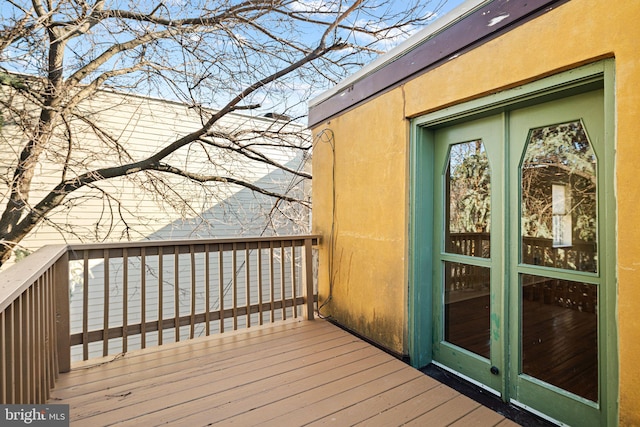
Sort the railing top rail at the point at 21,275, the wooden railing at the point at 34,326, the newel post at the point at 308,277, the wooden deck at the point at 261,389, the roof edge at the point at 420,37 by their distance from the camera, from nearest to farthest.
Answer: the railing top rail at the point at 21,275 → the wooden railing at the point at 34,326 → the wooden deck at the point at 261,389 → the roof edge at the point at 420,37 → the newel post at the point at 308,277

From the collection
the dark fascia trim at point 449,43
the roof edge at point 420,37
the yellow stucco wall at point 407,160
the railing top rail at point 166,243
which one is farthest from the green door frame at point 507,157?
the railing top rail at point 166,243

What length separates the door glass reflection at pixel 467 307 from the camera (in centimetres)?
217

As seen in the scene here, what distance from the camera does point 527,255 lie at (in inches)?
76.0

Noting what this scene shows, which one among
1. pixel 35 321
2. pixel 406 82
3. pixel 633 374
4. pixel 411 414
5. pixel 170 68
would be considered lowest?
pixel 411 414

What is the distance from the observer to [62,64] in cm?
401

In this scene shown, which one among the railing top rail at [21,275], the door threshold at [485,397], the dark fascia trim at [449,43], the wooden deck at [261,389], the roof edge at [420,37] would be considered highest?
the roof edge at [420,37]

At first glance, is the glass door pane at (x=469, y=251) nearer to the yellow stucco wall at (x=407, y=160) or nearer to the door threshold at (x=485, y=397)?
the door threshold at (x=485, y=397)

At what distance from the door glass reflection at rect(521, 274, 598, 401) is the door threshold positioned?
233mm

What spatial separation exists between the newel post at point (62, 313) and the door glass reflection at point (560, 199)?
10.6 feet

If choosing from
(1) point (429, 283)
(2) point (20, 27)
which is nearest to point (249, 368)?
(1) point (429, 283)

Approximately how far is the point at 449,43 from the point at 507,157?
90cm

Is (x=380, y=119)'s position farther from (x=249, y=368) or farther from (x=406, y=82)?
(x=249, y=368)

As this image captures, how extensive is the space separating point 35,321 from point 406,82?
9.82 feet

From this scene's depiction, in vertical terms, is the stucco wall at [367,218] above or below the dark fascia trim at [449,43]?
below
